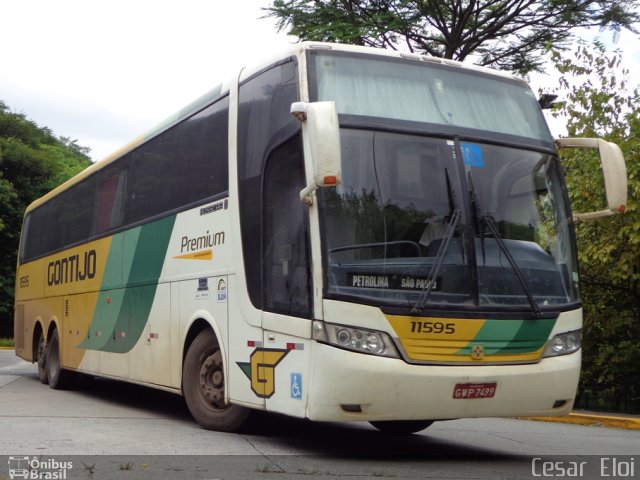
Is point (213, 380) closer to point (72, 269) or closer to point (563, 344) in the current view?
point (563, 344)

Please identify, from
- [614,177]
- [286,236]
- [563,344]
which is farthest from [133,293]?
[614,177]

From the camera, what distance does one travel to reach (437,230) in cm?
779

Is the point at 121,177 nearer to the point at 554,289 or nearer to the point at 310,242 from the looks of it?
the point at 310,242

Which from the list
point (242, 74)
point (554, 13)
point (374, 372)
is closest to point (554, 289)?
point (374, 372)

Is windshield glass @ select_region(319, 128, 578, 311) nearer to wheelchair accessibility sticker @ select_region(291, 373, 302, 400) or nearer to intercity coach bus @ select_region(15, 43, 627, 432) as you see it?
intercity coach bus @ select_region(15, 43, 627, 432)

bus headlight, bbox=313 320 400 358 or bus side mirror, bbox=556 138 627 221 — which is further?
bus side mirror, bbox=556 138 627 221

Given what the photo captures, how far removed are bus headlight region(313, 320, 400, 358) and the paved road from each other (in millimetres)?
927

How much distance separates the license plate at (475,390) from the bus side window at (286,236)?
1.33 m

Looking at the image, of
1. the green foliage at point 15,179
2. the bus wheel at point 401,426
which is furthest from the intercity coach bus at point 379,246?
the green foliage at point 15,179

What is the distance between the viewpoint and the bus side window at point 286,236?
7.79 m

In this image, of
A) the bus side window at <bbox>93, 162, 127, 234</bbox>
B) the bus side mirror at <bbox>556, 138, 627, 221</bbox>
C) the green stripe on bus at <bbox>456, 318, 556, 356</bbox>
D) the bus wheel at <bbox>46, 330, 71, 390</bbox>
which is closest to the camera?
the green stripe on bus at <bbox>456, 318, 556, 356</bbox>

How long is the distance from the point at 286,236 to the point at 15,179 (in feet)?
127

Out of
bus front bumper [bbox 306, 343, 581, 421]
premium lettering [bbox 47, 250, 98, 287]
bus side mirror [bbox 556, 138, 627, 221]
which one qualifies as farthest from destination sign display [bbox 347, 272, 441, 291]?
premium lettering [bbox 47, 250, 98, 287]

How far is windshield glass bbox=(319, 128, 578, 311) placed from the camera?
757cm
